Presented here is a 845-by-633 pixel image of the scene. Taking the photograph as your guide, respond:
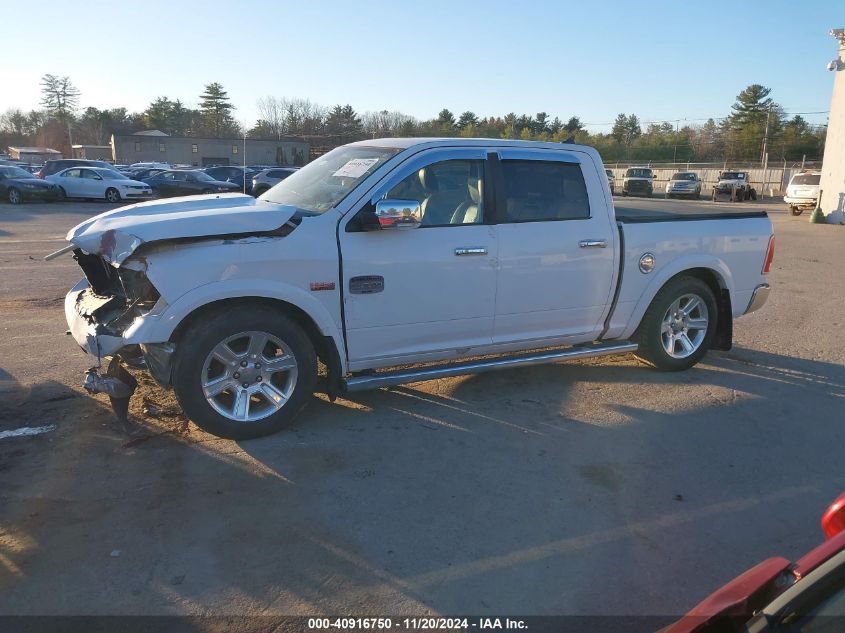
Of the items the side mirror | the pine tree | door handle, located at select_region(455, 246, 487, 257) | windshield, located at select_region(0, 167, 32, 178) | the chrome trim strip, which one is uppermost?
the pine tree

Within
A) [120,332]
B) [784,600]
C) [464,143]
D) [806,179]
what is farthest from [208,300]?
[806,179]

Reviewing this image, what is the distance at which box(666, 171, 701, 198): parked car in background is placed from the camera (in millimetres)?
38344

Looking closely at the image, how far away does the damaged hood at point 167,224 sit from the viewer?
397 cm

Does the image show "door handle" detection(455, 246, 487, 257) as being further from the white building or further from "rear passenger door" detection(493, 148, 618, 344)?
the white building

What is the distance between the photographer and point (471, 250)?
4762 mm

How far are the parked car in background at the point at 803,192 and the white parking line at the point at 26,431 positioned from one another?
99.3 ft

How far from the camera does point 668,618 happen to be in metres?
2.80

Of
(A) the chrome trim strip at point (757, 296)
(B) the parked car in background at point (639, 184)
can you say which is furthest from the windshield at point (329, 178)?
(B) the parked car in background at point (639, 184)

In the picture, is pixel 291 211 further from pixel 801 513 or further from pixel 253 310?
pixel 801 513

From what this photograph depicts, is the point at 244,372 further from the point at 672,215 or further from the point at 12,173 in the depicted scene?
the point at 12,173

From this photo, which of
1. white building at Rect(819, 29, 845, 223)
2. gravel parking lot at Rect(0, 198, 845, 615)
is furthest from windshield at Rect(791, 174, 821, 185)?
gravel parking lot at Rect(0, 198, 845, 615)

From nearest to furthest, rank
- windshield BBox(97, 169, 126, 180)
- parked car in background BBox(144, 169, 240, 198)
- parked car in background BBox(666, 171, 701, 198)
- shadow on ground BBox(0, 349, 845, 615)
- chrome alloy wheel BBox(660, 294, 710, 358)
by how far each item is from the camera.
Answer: shadow on ground BBox(0, 349, 845, 615) < chrome alloy wheel BBox(660, 294, 710, 358) < windshield BBox(97, 169, 126, 180) < parked car in background BBox(144, 169, 240, 198) < parked car in background BBox(666, 171, 701, 198)

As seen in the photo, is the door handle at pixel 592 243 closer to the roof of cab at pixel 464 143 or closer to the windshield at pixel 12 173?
the roof of cab at pixel 464 143

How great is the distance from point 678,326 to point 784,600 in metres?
4.71
